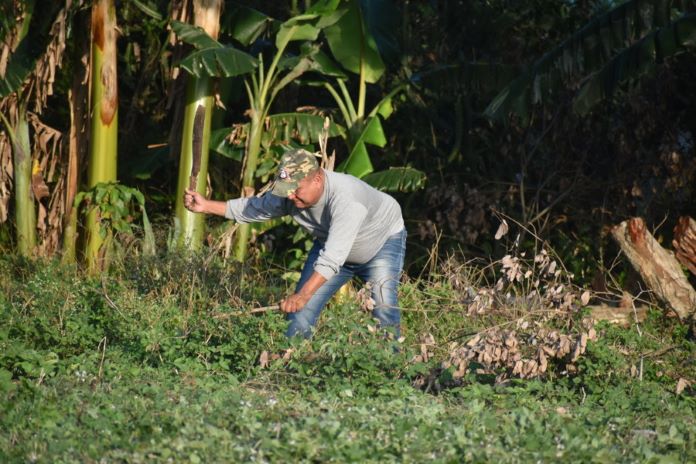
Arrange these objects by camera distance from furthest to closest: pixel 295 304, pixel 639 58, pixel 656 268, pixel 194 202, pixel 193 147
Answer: pixel 193 147, pixel 639 58, pixel 656 268, pixel 194 202, pixel 295 304

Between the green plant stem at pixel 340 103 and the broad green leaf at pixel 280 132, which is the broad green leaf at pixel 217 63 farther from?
the green plant stem at pixel 340 103

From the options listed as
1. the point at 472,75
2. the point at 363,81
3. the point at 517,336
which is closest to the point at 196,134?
the point at 363,81

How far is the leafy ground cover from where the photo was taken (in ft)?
17.2

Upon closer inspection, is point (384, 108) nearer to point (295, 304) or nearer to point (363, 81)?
point (363, 81)

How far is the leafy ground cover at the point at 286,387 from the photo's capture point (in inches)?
206

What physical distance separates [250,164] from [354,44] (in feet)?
5.66

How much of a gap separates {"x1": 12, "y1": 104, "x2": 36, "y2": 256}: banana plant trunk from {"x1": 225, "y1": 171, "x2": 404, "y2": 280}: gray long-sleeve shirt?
4.58m

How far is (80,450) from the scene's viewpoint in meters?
5.21

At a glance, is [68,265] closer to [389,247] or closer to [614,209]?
[389,247]

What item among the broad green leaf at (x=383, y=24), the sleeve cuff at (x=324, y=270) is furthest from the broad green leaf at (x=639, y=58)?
the sleeve cuff at (x=324, y=270)

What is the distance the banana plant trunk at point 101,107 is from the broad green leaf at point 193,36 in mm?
865

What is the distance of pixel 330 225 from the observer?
7012mm

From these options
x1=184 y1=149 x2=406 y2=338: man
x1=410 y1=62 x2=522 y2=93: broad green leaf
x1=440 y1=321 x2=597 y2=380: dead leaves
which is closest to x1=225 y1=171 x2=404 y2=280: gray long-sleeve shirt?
x1=184 y1=149 x2=406 y2=338: man

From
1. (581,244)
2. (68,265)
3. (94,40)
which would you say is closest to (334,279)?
(68,265)
